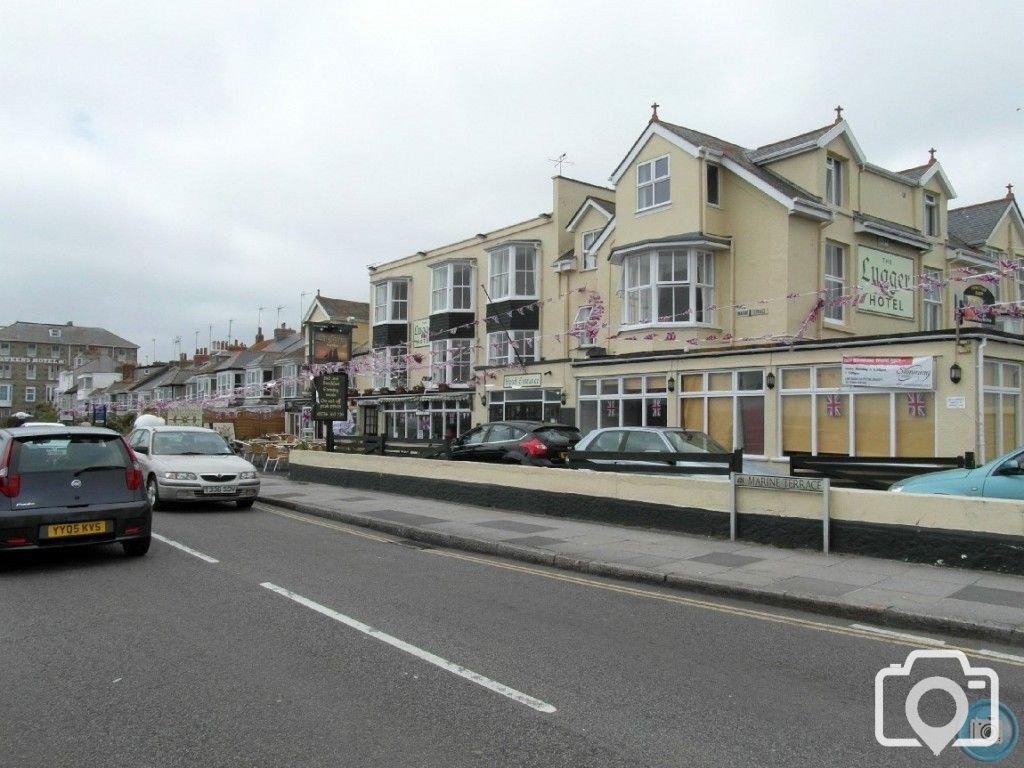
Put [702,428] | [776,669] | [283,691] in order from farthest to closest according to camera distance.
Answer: [702,428] → [776,669] → [283,691]

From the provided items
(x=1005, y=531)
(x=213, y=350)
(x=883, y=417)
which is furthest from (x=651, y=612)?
(x=213, y=350)

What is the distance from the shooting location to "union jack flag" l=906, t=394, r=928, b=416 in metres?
15.2

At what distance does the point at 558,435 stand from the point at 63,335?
99162 millimetres

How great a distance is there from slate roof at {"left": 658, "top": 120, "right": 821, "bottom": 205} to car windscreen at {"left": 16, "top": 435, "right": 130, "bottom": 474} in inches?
655

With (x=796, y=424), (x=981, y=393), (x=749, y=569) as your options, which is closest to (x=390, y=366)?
(x=796, y=424)

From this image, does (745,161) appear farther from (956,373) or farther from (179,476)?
(179,476)

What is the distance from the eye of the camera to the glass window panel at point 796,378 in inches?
669

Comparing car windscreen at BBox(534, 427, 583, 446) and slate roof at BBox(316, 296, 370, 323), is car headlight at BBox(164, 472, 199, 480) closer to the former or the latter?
car windscreen at BBox(534, 427, 583, 446)

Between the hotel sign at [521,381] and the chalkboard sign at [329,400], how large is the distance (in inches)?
299

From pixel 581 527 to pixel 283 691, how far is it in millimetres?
7591

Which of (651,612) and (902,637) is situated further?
(651,612)

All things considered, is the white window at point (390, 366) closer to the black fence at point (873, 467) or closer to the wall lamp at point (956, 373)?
the wall lamp at point (956, 373)

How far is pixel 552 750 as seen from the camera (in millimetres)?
4027

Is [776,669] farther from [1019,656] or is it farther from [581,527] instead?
[581,527]
